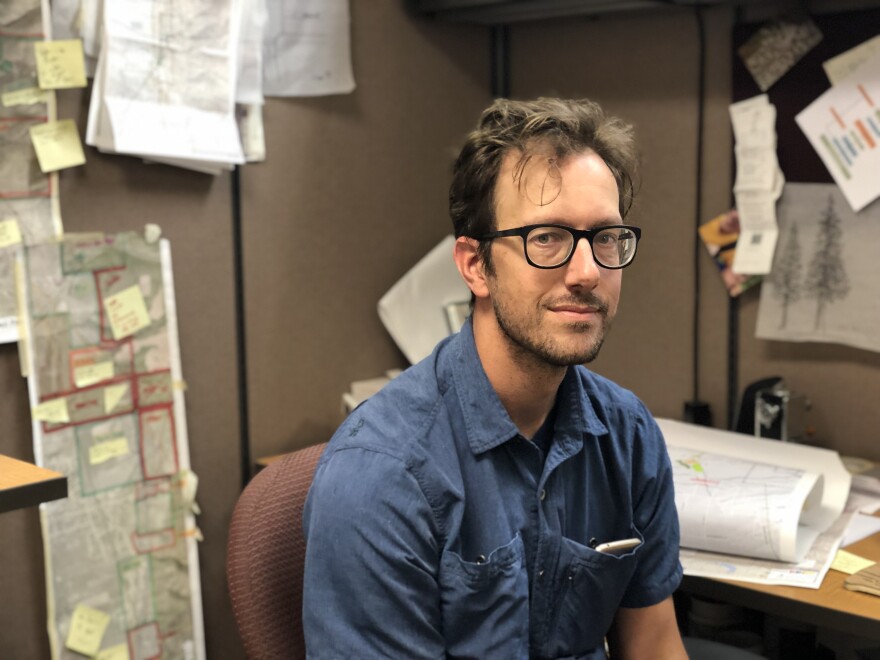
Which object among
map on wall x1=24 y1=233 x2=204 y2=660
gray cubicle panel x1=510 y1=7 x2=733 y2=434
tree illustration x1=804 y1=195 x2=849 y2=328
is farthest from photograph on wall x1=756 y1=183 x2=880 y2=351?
map on wall x1=24 y1=233 x2=204 y2=660

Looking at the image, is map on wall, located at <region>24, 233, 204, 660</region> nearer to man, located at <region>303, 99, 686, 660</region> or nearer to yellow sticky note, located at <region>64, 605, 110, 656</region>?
yellow sticky note, located at <region>64, 605, 110, 656</region>

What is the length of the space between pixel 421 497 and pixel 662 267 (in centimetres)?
133

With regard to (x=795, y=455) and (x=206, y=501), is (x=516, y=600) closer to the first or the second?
(x=795, y=455)

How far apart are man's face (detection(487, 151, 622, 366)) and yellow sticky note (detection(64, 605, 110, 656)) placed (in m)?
1.11

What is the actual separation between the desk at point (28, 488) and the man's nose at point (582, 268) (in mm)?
693

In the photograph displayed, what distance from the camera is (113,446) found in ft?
6.30

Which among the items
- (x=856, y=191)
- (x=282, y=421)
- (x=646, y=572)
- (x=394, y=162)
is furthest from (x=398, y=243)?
(x=646, y=572)

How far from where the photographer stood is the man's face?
1187 mm

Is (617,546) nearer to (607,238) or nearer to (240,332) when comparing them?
(607,238)

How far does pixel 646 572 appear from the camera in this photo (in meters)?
1.35

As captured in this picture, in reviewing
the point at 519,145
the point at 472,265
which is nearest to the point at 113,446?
the point at 472,265

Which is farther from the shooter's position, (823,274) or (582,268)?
(823,274)

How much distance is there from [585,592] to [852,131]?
3.92 ft

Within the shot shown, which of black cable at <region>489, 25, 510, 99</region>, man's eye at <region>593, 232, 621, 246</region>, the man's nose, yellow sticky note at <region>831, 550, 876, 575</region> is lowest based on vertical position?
yellow sticky note at <region>831, 550, 876, 575</region>
